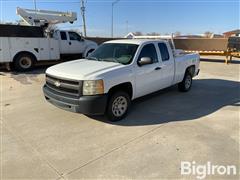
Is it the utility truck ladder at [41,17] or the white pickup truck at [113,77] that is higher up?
the utility truck ladder at [41,17]

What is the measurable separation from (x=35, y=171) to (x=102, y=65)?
2.50 m

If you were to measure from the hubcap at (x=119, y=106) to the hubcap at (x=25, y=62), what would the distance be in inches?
327

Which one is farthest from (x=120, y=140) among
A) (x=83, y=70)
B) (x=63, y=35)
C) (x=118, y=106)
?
(x=63, y=35)

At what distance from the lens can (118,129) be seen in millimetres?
4352

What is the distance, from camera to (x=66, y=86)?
4312 millimetres

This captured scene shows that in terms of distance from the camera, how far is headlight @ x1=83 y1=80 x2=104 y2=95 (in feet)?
13.3

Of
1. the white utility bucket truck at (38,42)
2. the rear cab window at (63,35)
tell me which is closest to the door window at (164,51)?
the white utility bucket truck at (38,42)

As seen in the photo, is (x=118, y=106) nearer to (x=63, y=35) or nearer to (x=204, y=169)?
(x=204, y=169)

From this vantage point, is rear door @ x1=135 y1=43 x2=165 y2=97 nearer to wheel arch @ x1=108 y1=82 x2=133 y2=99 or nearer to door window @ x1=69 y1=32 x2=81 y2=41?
wheel arch @ x1=108 y1=82 x2=133 y2=99

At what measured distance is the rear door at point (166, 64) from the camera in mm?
5758

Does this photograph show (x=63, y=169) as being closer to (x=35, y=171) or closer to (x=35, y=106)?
(x=35, y=171)

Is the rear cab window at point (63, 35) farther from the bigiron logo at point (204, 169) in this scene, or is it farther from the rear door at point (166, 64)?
the bigiron logo at point (204, 169)

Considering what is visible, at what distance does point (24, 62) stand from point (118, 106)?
845cm

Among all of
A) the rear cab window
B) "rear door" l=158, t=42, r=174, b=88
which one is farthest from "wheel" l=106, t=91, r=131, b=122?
the rear cab window
